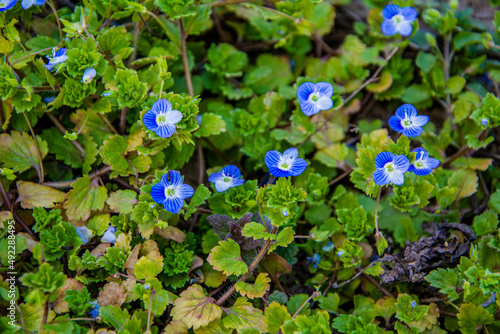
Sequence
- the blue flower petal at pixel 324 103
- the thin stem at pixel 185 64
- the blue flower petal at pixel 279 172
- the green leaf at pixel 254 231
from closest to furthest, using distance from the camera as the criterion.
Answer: the green leaf at pixel 254 231, the blue flower petal at pixel 279 172, the blue flower petal at pixel 324 103, the thin stem at pixel 185 64

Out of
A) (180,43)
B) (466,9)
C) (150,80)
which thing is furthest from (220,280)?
(466,9)

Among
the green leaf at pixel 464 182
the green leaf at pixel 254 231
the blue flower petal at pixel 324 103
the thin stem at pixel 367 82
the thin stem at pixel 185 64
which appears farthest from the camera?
Answer: the thin stem at pixel 367 82

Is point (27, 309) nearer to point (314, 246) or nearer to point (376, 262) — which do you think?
point (314, 246)

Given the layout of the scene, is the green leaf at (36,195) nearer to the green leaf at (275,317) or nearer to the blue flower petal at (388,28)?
the green leaf at (275,317)

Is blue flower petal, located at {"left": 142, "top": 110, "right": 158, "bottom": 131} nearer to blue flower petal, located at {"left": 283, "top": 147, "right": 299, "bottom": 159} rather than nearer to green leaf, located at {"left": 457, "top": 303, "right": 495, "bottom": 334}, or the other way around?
blue flower petal, located at {"left": 283, "top": 147, "right": 299, "bottom": 159}

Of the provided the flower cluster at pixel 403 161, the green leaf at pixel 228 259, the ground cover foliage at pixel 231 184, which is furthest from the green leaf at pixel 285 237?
the flower cluster at pixel 403 161
